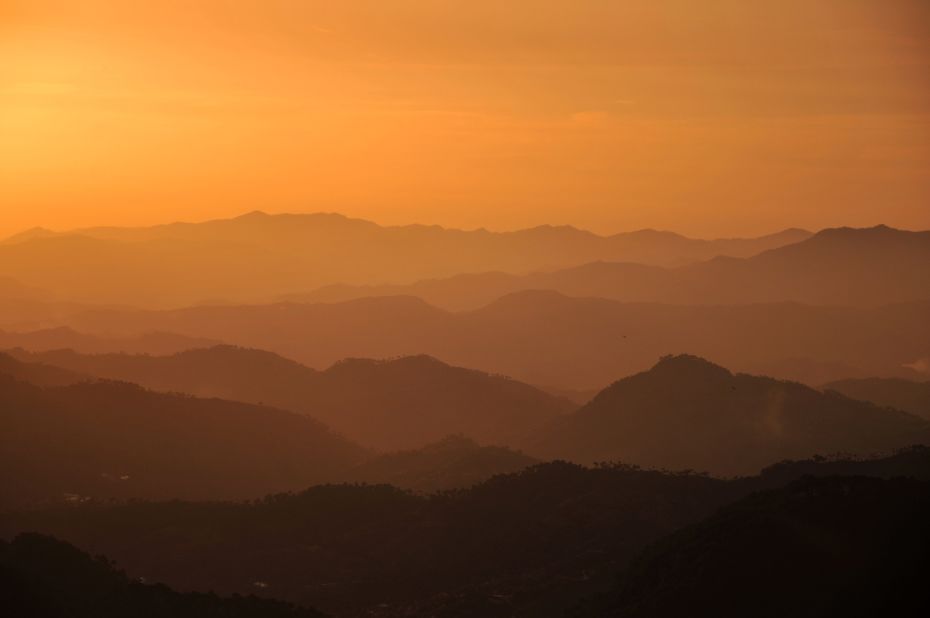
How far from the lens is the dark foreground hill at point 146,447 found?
121500 millimetres

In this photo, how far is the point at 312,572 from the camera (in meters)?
90.9

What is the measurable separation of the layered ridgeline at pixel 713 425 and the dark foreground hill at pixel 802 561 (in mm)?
76715

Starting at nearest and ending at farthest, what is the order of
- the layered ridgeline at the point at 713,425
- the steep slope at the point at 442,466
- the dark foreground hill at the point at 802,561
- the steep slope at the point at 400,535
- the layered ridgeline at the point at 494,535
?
the dark foreground hill at the point at 802,561 < the layered ridgeline at the point at 494,535 < the steep slope at the point at 400,535 < the steep slope at the point at 442,466 < the layered ridgeline at the point at 713,425

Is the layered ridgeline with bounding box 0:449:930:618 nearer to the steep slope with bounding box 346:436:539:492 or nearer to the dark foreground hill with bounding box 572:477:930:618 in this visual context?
the dark foreground hill with bounding box 572:477:930:618

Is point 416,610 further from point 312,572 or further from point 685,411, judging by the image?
point 685,411

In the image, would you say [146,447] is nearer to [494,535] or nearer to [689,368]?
[494,535]

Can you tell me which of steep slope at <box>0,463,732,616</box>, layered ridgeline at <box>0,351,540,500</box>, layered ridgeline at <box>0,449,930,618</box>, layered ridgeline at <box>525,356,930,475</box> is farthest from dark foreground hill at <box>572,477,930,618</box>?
layered ridgeline at <box>525,356,930,475</box>

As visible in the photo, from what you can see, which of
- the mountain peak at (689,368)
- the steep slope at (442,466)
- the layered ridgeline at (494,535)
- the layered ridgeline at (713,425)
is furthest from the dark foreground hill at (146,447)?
the mountain peak at (689,368)

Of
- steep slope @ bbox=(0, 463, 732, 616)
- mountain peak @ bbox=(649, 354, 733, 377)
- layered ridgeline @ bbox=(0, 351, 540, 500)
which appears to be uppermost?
mountain peak @ bbox=(649, 354, 733, 377)

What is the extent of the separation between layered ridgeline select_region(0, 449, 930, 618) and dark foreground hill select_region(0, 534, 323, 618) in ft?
50.6

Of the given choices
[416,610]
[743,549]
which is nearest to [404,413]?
[416,610]

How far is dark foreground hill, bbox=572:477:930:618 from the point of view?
208 feet

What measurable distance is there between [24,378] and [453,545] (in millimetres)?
82716

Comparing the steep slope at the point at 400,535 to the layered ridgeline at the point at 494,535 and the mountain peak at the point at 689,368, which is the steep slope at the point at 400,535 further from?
the mountain peak at the point at 689,368
